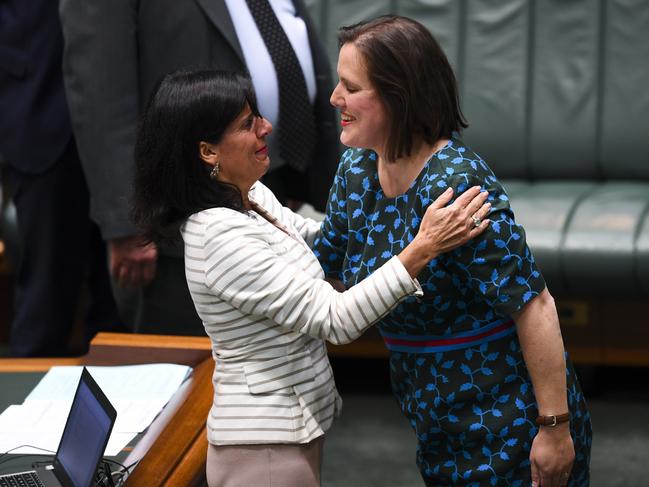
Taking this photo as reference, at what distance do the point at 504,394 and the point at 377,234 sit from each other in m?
0.31

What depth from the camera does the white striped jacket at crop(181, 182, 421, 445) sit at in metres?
1.80

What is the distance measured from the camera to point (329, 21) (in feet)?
14.2

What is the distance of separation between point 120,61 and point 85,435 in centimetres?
112

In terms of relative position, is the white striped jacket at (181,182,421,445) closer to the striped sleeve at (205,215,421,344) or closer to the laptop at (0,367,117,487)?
the striped sleeve at (205,215,421,344)

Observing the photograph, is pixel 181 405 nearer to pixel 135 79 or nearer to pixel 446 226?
pixel 446 226

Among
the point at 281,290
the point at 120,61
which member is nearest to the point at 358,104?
the point at 281,290

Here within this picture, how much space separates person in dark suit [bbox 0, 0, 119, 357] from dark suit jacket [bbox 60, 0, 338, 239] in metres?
0.62

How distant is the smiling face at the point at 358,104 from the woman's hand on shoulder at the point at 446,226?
159mm

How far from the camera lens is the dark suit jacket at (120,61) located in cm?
268

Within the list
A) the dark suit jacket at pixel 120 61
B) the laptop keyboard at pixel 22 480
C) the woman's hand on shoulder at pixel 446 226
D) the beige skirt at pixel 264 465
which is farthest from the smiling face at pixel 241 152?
the dark suit jacket at pixel 120 61

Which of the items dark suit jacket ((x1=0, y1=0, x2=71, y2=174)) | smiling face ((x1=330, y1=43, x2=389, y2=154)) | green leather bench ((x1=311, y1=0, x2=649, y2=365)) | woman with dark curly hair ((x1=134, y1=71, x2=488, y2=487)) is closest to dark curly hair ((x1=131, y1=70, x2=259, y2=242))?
woman with dark curly hair ((x1=134, y1=71, x2=488, y2=487))

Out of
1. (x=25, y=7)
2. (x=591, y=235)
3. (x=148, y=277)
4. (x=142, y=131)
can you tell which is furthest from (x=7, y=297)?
(x=142, y=131)

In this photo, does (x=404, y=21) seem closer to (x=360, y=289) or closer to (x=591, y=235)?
(x=360, y=289)

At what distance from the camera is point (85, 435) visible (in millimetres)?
1811
